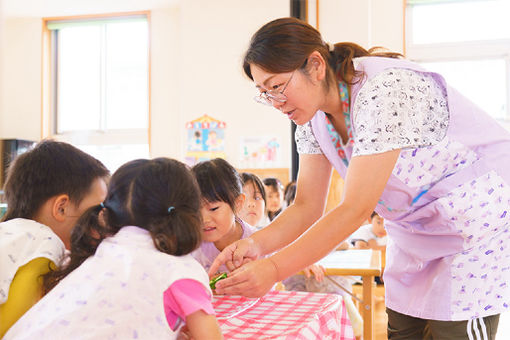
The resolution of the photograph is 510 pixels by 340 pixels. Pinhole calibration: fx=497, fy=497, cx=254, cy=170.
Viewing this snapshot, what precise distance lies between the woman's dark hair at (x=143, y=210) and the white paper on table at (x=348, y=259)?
1.16 meters

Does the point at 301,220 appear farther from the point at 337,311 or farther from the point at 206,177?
the point at 206,177

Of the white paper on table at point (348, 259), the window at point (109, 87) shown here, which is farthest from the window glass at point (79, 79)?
the white paper on table at point (348, 259)

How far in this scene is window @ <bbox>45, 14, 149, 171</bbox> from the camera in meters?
6.21

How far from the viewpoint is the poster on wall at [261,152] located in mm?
5375

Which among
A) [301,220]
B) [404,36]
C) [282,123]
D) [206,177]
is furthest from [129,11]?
[301,220]

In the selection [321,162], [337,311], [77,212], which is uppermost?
[321,162]

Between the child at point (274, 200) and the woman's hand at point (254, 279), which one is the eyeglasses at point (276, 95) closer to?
the woman's hand at point (254, 279)

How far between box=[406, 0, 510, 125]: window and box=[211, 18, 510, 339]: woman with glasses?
4293 millimetres

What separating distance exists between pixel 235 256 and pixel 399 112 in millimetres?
Answer: 553

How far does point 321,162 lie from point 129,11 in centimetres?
537

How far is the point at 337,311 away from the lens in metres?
1.23

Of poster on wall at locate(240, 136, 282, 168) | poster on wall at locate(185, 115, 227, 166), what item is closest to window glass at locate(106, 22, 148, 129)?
poster on wall at locate(185, 115, 227, 166)

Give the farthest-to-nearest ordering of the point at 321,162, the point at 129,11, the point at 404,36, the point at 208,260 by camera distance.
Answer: the point at 129,11 < the point at 404,36 < the point at 208,260 < the point at 321,162

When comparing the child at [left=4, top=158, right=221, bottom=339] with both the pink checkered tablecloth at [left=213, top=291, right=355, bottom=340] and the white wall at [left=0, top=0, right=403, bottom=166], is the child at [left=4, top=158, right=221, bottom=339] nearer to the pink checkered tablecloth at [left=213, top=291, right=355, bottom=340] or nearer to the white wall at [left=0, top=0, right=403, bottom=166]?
the pink checkered tablecloth at [left=213, top=291, right=355, bottom=340]
